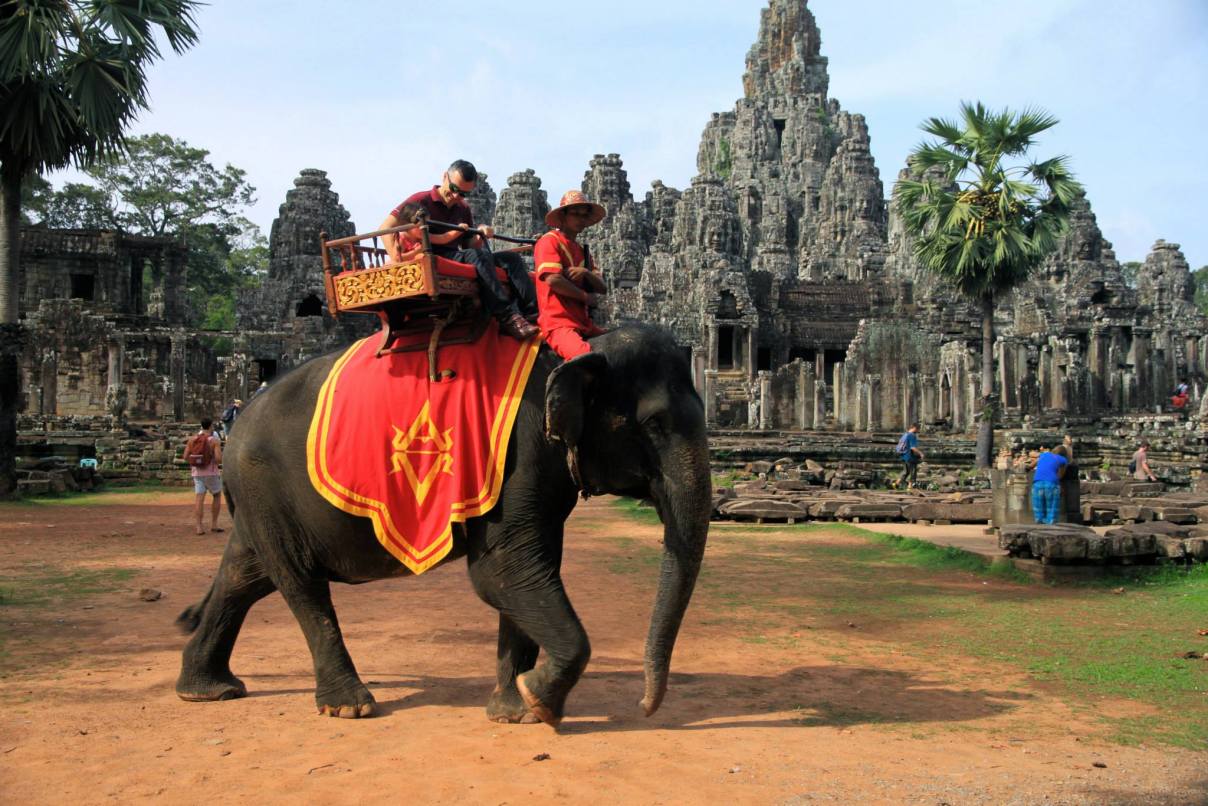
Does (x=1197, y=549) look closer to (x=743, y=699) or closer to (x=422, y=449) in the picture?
(x=743, y=699)

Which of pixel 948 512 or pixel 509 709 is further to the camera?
pixel 948 512

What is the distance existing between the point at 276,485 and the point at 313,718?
1.10 metres

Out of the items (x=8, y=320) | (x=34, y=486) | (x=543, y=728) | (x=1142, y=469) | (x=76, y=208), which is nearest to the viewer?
(x=543, y=728)

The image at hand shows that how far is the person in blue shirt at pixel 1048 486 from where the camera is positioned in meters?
12.8

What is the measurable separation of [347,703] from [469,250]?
2.19 meters

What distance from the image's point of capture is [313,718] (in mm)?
5188

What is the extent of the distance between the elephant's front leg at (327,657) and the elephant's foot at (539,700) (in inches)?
35.1

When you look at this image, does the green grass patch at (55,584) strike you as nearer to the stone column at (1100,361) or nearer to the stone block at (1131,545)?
the stone block at (1131,545)

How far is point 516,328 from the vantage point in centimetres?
520

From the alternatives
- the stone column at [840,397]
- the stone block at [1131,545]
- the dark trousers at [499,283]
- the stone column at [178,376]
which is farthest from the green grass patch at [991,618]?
the stone column at [178,376]

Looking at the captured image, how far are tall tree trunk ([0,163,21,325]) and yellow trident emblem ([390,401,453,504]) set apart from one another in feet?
45.5

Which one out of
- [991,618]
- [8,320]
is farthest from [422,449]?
[8,320]

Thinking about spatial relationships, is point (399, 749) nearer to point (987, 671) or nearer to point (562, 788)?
point (562, 788)

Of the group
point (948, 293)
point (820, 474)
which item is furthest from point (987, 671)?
point (948, 293)
